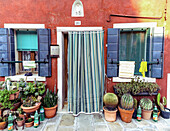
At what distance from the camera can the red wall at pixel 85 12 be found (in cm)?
321

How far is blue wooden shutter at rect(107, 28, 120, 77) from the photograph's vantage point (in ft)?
10.5

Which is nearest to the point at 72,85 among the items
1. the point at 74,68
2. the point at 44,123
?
the point at 74,68

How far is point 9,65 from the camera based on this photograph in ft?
10.7

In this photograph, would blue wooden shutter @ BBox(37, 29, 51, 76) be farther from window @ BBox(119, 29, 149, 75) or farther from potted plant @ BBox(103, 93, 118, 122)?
window @ BBox(119, 29, 149, 75)

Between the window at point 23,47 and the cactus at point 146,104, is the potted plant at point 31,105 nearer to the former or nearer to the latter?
the window at point 23,47

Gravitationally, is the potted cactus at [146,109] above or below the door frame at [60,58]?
below

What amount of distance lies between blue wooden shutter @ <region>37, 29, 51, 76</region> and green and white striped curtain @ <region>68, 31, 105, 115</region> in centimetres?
70

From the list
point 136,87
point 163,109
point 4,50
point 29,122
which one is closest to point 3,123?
point 29,122

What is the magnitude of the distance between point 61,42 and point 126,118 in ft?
9.70

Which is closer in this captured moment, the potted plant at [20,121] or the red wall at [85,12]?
the potted plant at [20,121]

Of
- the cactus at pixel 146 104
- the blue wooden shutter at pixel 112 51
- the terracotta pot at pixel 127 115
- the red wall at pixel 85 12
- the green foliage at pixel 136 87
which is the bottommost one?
the terracotta pot at pixel 127 115

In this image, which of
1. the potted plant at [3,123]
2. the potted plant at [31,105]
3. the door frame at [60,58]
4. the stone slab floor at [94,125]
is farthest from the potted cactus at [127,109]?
the potted plant at [3,123]

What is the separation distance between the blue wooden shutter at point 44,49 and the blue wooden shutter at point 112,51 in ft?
6.22

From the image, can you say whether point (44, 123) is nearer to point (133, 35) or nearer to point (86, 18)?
point (86, 18)
